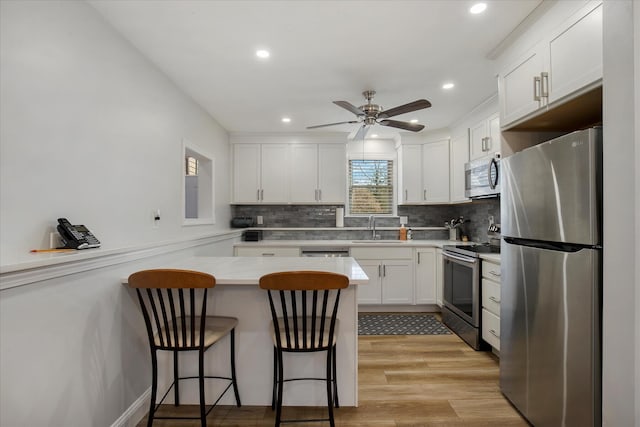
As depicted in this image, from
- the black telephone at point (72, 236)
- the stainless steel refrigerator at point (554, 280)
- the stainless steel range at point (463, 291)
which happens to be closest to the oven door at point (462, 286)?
the stainless steel range at point (463, 291)

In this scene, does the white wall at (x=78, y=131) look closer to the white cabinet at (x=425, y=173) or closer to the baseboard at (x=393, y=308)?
A: the baseboard at (x=393, y=308)

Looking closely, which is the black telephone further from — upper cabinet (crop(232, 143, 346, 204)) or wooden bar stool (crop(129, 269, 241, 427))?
upper cabinet (crop(232, 143, 346, 204))

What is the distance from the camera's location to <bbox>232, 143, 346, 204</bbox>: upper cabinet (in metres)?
4.55

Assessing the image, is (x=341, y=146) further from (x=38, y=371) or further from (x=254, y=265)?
(x=38, y=371)

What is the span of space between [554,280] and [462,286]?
172 cm

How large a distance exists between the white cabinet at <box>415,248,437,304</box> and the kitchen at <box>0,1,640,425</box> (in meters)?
2.14

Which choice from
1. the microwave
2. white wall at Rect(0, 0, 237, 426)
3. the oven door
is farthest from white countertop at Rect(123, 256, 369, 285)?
the microwave

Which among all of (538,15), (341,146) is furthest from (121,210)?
(341,146)

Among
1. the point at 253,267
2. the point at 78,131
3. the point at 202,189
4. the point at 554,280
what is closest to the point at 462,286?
the point at 554,280

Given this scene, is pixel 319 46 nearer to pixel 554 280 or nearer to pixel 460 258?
pixel 554 280

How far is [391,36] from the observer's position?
2.12 m

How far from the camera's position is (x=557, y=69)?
1.75 m

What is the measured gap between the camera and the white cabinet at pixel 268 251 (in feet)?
13.8

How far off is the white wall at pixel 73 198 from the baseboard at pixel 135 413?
0.03 m
